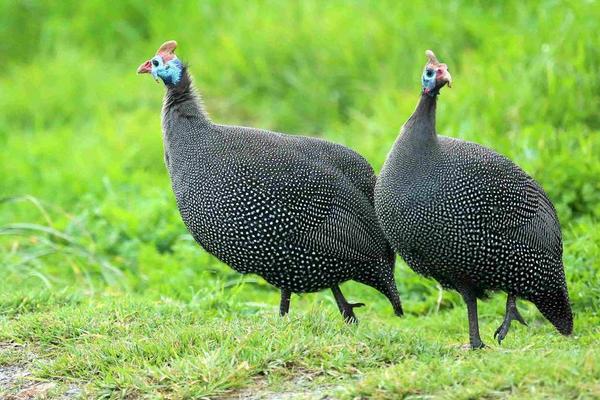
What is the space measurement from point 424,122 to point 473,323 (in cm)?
92

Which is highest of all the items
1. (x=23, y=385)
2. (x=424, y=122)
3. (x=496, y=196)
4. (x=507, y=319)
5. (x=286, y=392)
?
(x=424, y=122)

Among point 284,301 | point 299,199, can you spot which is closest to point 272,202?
point 299,199

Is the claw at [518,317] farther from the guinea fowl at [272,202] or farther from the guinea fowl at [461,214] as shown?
the guinea fowl at [272,202]

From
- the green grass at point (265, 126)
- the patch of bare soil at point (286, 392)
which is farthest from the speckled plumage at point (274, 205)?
the patch of bare soil at point (286, 392)

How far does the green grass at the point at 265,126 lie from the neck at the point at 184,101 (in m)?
0.96

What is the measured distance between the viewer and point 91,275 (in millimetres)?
6965

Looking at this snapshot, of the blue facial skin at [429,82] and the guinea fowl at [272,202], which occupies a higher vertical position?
the blue facial skin at [429,82]

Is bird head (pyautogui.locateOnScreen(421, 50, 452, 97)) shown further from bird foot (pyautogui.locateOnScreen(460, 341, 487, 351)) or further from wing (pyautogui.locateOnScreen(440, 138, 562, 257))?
bird foot (pyautogui.locateOnScreen(460, 341, 487, 351))

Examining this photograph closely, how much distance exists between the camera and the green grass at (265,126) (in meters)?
4.15

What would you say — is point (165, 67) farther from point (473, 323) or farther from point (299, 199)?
point (473, 323)

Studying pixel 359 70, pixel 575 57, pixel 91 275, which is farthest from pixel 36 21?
pixel 575 57

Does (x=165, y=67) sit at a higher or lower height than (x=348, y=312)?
higher

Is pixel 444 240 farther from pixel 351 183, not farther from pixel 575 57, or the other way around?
pixel 575 57

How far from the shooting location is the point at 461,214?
4664 millimetres
